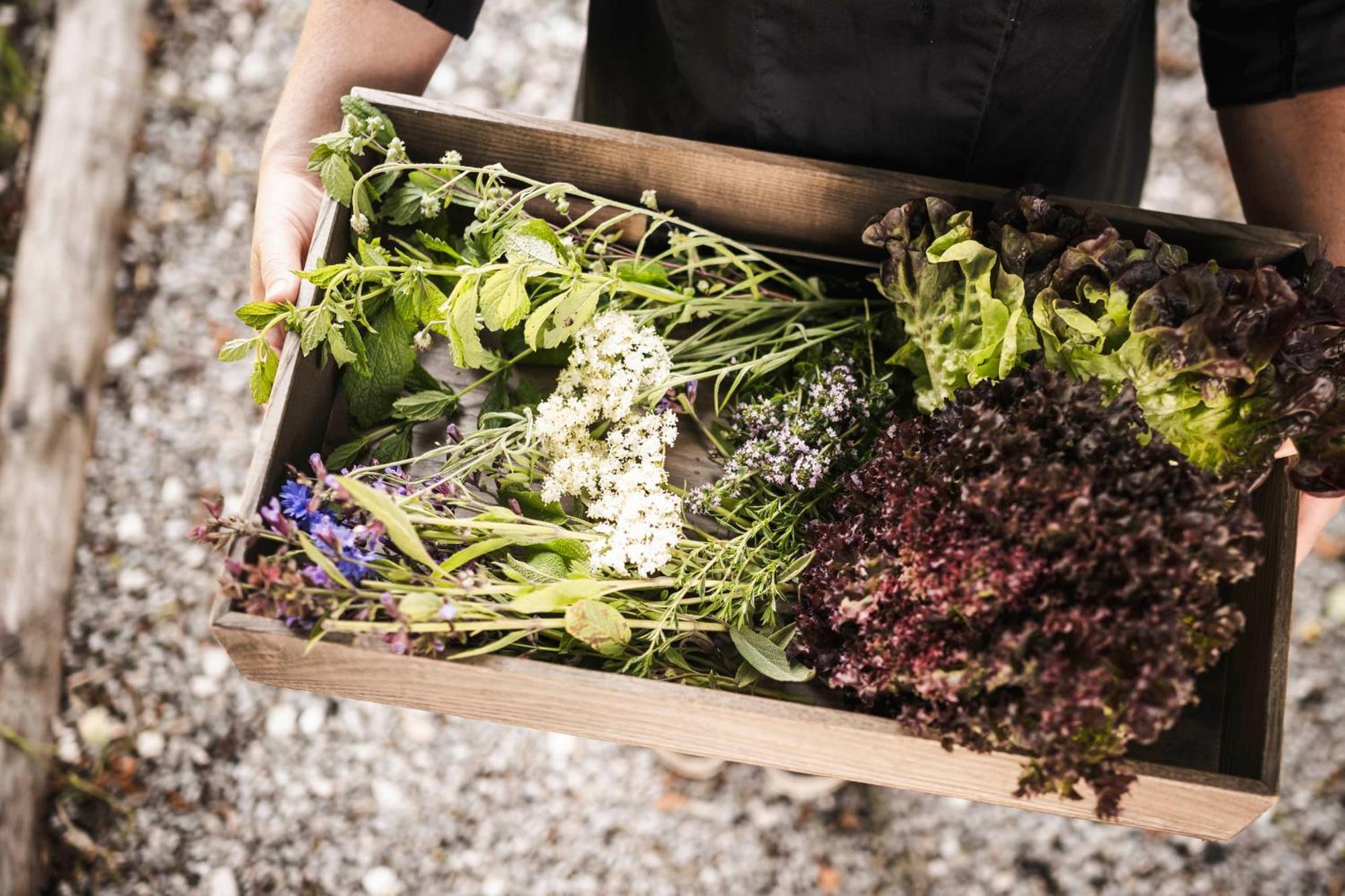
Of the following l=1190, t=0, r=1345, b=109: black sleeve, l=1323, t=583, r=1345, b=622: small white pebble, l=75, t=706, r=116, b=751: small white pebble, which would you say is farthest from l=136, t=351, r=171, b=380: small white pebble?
l=1323, t=583, r=1345, b=622: small white pebble

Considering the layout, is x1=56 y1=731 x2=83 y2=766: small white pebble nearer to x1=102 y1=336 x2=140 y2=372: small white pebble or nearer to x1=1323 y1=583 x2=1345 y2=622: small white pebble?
x1=102 y1=336 x2=140 y2=372: small white pebble

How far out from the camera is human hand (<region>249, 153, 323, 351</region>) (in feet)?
4.38

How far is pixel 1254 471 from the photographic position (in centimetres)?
114

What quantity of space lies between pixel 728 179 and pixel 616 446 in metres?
0.42

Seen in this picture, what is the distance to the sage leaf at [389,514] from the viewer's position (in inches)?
41.7

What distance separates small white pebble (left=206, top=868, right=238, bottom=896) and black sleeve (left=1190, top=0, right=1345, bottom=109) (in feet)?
8.04

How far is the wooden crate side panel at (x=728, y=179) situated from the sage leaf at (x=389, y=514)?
1.85 ft

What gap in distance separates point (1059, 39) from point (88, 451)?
95.3 inches

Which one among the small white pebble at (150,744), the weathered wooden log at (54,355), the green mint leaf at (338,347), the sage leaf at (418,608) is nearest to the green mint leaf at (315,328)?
the green mint leaf at (338,347)

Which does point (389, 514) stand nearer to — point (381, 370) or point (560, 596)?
point (560, 596)

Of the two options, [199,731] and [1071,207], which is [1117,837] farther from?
[199,731]

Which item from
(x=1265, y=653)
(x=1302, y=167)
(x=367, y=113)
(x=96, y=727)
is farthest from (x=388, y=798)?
(x=1302, y=167)

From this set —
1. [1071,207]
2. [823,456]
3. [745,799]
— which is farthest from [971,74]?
[745,799]

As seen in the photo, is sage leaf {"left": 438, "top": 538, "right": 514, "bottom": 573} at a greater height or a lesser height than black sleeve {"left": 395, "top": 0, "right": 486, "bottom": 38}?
lesser
